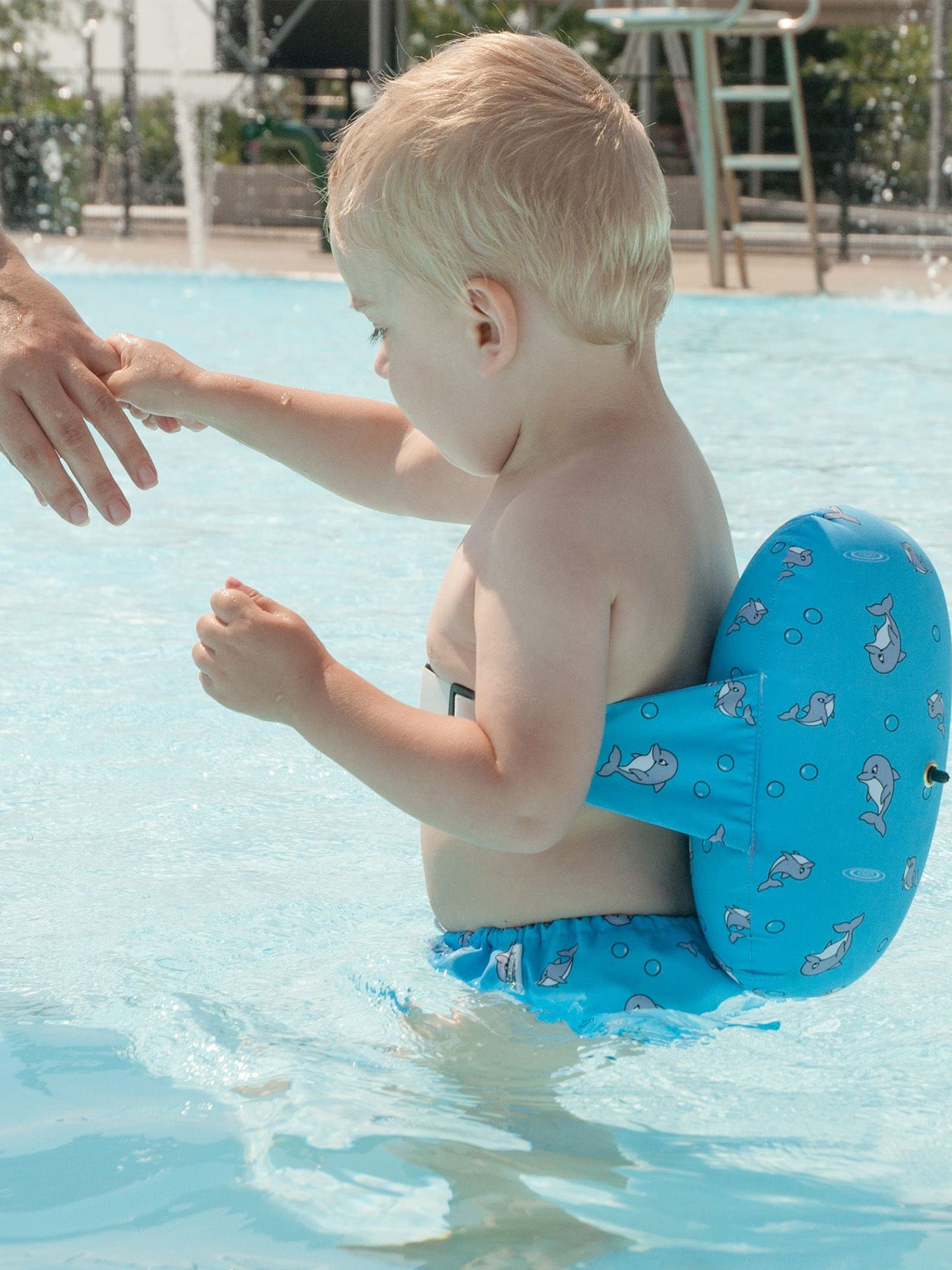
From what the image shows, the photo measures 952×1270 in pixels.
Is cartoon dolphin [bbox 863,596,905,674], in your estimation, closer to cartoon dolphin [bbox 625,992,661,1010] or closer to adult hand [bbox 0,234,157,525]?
cartoon dolphin [bbox 625,992,661,1010]

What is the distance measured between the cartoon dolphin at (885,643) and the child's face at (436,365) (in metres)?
0.47

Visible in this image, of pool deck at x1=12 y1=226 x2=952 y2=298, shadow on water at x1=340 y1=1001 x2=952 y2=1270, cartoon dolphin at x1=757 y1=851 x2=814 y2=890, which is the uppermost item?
pool deck at x1=12 y1=226 x2=952 y2=298

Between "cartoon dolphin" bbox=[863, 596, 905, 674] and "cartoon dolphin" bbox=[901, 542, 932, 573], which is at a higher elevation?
"cartoon dolphin" bbox=[901, 542, 932, 573]

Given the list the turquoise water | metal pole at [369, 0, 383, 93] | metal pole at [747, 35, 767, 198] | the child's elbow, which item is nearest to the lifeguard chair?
metal pole at [369, 0, 383, 93]

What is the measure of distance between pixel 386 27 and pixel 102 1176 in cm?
1807

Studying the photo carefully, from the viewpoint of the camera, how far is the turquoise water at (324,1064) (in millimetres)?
1505

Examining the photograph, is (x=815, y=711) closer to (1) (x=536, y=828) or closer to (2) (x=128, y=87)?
(1) (x=536, y=828)

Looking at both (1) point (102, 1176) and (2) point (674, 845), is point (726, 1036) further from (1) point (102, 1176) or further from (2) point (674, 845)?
(1) point (102, 1176)

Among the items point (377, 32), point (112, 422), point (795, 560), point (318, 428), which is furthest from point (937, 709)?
point (377, 32)

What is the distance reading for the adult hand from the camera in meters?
2.12

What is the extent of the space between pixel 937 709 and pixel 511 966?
0.59 metres

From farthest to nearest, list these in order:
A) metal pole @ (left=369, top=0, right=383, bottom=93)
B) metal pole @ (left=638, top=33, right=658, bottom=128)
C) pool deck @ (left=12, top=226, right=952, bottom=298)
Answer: metal pole @ (left=369, top=0, right=383, bottom=93) < metal pole @ (left=638, top=33, right=658, bottom=128) < pool deck @ (left=12, top=226, right=952, bottom=298)

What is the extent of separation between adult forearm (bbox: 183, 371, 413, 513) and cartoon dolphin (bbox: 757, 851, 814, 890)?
2.72 ft

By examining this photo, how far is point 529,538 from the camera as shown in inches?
67.6
